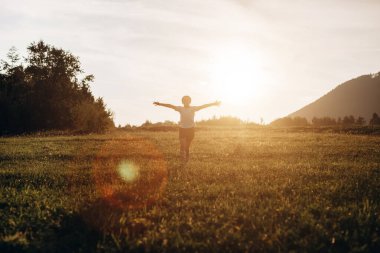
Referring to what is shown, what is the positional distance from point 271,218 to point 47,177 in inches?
319

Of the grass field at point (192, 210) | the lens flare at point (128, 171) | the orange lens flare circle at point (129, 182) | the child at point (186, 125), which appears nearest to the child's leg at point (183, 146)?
the child at point (186, 125)

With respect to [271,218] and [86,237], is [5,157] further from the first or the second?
[271,218]

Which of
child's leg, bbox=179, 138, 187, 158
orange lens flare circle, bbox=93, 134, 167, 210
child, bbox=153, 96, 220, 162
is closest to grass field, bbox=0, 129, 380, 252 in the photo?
orange lens flare circle, bbox=93, 134, 167, 210

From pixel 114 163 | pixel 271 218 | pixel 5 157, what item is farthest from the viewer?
pixel 5 157

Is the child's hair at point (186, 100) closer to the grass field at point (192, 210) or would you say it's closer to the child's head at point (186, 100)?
the child's head at point (186, 100)

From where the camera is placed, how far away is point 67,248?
20.4 ft

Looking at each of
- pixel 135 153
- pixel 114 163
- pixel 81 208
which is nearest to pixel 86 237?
pixel 81 208

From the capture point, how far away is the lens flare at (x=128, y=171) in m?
11.8

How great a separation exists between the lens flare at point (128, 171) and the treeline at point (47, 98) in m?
36.4

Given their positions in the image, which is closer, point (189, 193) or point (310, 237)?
point (310, 237)

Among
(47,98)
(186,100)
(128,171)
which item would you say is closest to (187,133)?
(186,100)

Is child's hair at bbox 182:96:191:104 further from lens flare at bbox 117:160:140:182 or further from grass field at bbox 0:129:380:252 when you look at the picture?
grass field at bbox 0:129:380:252

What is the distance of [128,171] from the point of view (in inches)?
523

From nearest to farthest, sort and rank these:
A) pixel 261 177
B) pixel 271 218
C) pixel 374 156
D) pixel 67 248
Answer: pixel 67 248 < pixel 271 218 < pixel 261 177 < pixel 374 156
